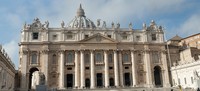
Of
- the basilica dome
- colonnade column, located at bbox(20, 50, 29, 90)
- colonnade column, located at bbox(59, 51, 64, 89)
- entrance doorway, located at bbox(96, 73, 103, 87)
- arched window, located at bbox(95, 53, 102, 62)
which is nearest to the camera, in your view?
colonnade column, located at bbox(20, 50, 29, 90)

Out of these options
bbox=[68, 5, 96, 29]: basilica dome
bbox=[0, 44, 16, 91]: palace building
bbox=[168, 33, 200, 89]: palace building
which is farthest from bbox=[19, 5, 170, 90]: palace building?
bbox=[68, 5, 96, 29]: basilica dome

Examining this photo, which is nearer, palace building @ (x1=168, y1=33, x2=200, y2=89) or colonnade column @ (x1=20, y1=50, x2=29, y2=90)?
palace building @ (x1=168, y1=33, x2=200, y2=89)

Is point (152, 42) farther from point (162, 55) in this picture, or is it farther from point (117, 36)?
point (117, 36)

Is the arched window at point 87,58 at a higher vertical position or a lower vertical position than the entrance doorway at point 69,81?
higher

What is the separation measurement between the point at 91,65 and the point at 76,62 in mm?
3964

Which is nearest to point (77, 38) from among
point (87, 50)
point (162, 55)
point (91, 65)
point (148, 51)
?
point (87, 50)

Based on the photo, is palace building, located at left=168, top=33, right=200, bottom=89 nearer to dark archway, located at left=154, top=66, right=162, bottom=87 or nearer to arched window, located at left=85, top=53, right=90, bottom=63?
dark archway, located at left=154, top=66, right=162, bottom=87

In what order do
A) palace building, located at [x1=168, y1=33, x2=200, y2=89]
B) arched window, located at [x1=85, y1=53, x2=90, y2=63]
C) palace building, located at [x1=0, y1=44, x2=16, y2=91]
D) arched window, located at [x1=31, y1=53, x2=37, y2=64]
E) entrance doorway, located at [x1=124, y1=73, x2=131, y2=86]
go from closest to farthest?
palace building, located at [x1=0, y1=44, x2=16, y2=91]
palace building, located at [x1=168, y1=33, x2=200, y2=89]
arched window, located at [x1=31, y1=53, x2=37, y2=64]
arched window, located at [x1=85, y1=53, x2=90, y2=63]
entrance doorway, located at [x1=124, y1=73, x2=131, y2=86]

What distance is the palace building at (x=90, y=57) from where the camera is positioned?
58.3 meters

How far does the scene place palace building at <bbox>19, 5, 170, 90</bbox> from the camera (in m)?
58.3

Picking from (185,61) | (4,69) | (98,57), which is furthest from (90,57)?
(4,69)

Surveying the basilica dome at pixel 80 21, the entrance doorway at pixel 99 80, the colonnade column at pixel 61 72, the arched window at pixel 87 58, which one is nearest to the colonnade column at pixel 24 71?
the colonnade column at pixel 61 72

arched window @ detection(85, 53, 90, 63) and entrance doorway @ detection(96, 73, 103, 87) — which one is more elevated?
arched window @ detection(85, 53, 90, 63)

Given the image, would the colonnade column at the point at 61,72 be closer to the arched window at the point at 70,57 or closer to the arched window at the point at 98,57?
the arched window at the point at 70,57
